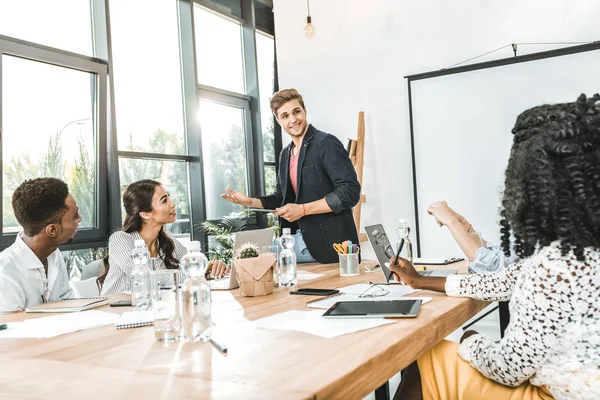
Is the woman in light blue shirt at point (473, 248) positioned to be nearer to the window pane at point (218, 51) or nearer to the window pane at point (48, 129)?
the window pane at point (48, 129)

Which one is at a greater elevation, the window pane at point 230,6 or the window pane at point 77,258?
the window pane at point 230,6

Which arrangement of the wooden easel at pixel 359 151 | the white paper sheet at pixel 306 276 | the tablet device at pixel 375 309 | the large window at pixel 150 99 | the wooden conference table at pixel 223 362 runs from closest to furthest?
the wooden conference table at pixel 223 362 < the tablet device at pixel 375 309 < the white paper sheet at pixel 306 276 < the large window at pixel 150 99 < the wooden easel at pixel 359 151

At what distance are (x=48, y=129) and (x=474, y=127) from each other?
2990 millimetres

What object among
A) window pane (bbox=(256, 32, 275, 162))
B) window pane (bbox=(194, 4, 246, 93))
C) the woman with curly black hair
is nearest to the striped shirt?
the woman with curly black hair

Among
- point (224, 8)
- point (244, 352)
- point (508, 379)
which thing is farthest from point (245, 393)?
point (224, 8)

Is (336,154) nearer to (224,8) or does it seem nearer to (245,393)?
(245,393)

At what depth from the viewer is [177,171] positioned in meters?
4.66

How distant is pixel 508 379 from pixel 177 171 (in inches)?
152

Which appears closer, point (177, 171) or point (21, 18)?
point (21, 18)

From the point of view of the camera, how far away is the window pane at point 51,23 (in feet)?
11.3

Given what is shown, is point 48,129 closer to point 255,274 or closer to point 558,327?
point 255,274

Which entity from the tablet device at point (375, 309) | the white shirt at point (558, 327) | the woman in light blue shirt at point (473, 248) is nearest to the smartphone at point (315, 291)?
the tablet device at point (375, 309)

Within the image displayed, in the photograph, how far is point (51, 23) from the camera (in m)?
3.67

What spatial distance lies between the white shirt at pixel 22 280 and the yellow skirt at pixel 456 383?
54.7 inches
